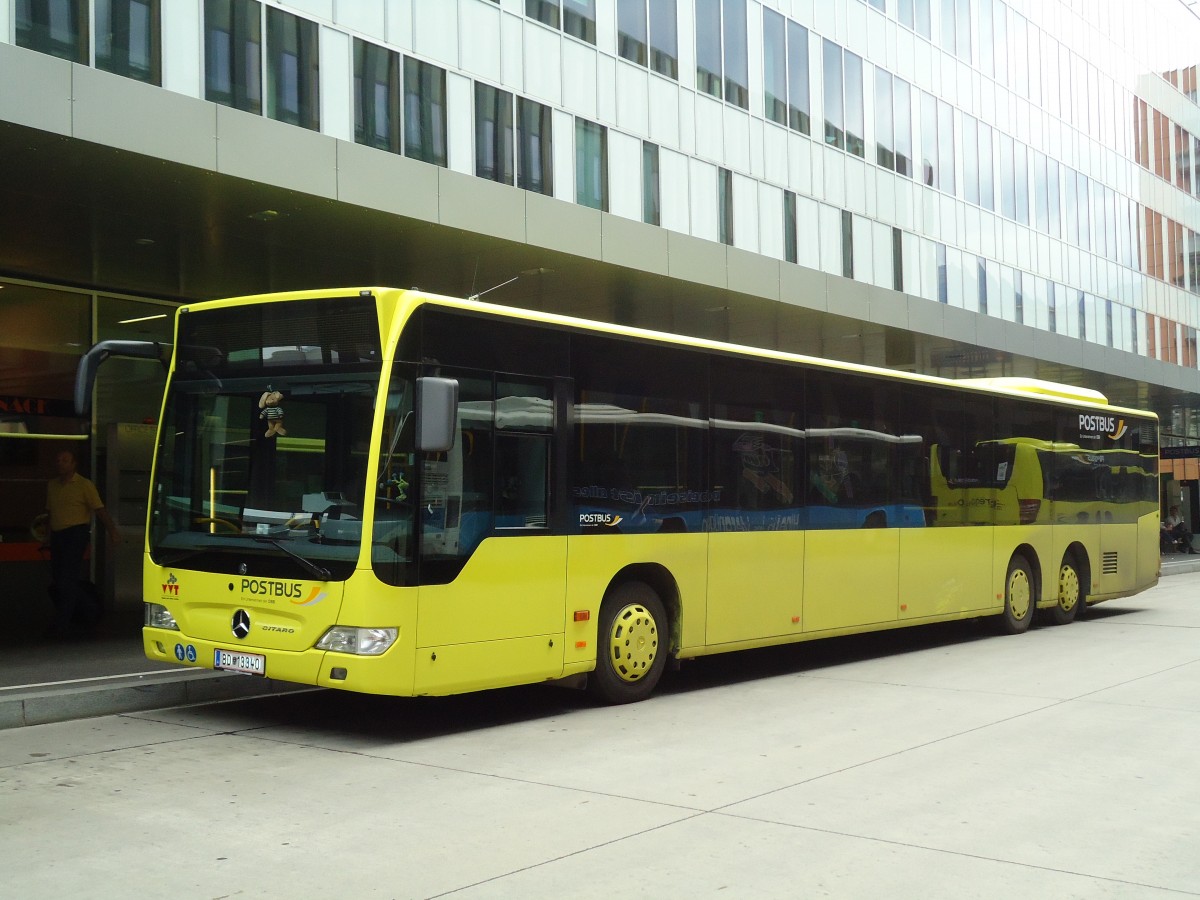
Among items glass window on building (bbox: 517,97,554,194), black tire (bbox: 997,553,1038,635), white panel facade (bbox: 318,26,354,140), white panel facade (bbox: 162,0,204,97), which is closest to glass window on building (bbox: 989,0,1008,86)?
glass window on building (bbox: 517,97,554,194)

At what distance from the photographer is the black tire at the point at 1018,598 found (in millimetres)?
15984

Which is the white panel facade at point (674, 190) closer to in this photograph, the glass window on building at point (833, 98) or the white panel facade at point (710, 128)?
the white panel facade at point (710, 128)

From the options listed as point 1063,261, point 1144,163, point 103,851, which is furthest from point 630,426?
point 1144,163

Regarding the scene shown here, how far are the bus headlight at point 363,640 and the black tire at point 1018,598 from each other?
9.99 metres

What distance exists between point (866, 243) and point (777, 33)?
4911 mm

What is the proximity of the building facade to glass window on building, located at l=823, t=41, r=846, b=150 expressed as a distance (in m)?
0.06

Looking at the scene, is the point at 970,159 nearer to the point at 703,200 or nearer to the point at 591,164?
the point at 703,200

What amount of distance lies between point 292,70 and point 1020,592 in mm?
11166

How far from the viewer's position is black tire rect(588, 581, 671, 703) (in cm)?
1000

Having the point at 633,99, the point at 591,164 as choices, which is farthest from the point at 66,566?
the point at 633,99

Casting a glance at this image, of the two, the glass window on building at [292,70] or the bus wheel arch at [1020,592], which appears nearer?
the glass window on building at [292,70]

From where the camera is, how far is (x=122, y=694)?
31.7 feet

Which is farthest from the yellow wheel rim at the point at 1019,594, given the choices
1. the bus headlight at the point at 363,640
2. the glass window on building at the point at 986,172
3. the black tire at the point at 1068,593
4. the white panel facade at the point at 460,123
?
the glass window on building at the point at 986,172

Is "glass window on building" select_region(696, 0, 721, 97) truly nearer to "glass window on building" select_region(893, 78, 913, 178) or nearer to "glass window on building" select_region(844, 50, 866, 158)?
"glass window on building" select_region(844, 50, 866, 158)
